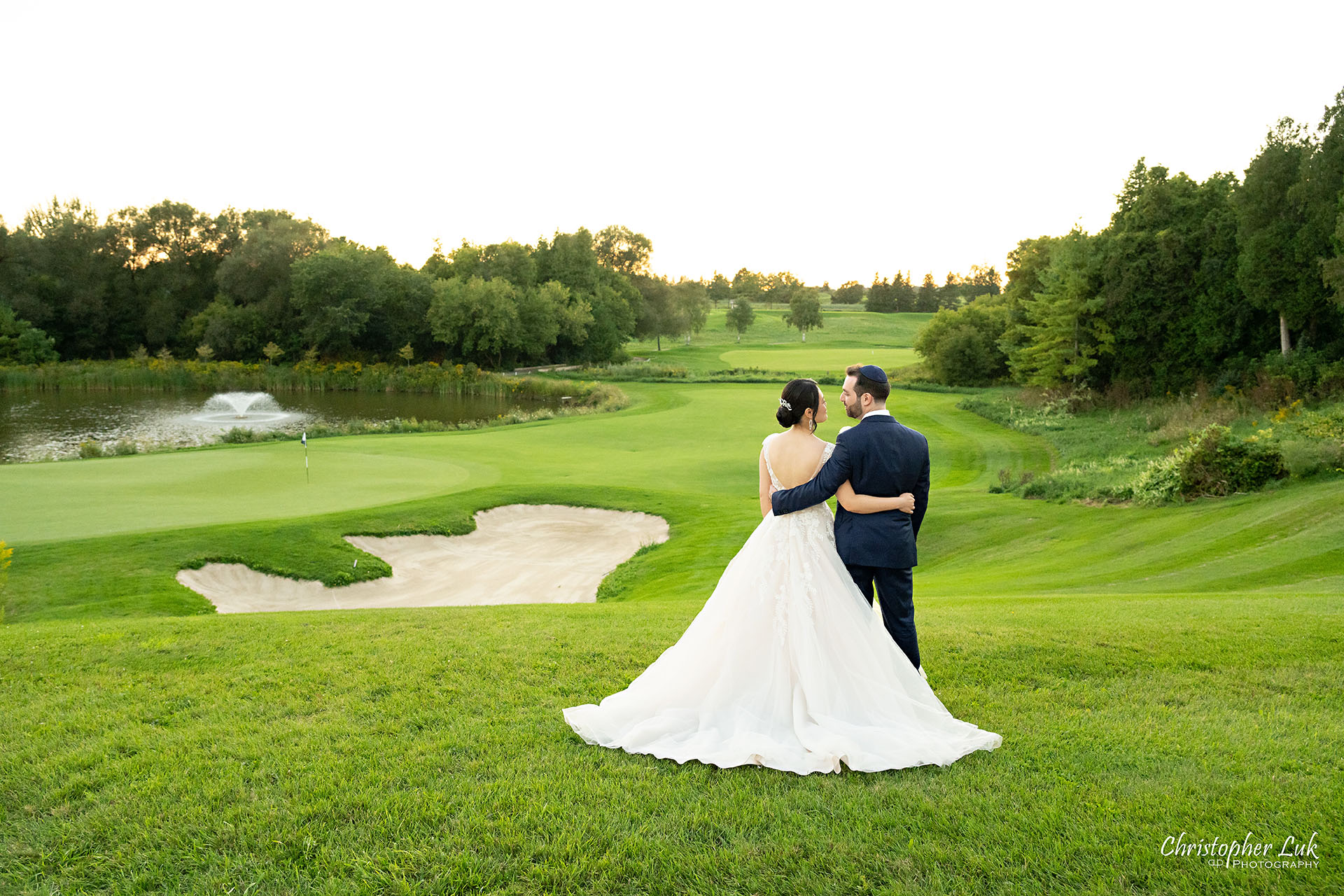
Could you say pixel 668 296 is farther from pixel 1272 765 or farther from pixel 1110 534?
pixel 1272 765

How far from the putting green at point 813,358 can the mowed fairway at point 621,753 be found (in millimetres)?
53762

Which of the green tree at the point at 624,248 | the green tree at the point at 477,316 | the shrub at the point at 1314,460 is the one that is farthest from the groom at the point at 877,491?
the green tree at the point at 624,248

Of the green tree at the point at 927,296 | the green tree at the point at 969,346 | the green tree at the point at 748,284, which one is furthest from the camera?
the green tree at the point at 748,284

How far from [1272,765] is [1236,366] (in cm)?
3690

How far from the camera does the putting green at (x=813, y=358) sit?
69419 mm

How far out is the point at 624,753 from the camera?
15.9 feet

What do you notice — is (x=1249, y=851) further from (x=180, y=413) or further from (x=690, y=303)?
(x=690, y=303)

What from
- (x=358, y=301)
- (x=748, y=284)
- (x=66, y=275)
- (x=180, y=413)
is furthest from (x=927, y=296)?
(x=180, y=413)

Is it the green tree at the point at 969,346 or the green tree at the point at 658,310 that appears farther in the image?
the green tree at the point at 658,310

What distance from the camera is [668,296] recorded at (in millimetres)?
88938

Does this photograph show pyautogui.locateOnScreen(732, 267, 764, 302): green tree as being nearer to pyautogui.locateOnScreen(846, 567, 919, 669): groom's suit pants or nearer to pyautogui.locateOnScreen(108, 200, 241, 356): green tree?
pyautogui.locateOnScreen(108, 200, 241, 356): green tree

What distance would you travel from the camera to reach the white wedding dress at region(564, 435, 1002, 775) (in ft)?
15.6

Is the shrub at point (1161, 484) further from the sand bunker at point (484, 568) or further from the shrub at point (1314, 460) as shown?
the sand bunker at point (484, 568)

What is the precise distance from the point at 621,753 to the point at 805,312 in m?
97.7
